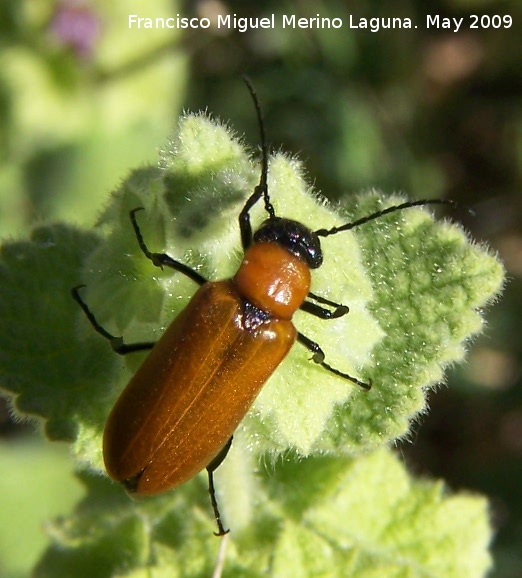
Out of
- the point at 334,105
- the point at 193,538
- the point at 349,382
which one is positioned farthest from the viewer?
the point at 334,105

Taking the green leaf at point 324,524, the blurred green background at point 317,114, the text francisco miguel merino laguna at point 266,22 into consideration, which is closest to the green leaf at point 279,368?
the green leaf at point 324,524

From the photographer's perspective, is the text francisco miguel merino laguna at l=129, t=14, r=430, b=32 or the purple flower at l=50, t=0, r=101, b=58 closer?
the purple flower at l=50, t=0, r=101, b=58

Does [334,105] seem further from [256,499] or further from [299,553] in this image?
[299,553]

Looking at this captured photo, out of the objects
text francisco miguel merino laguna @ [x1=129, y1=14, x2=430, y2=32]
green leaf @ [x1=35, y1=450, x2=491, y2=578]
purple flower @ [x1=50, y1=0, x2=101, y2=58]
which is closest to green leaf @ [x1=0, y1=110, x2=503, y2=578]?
green leaf @ [x1=35, y1=450, x2=491, y2=578]

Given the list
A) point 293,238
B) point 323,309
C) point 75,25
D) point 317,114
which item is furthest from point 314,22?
point 323,309

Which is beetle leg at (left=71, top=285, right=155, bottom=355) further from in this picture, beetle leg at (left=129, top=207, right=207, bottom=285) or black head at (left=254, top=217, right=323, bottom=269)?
black head at (left=254, top=217, right=323, bottom=269)

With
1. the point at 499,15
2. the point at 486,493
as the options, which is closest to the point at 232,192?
the point at 486,493
